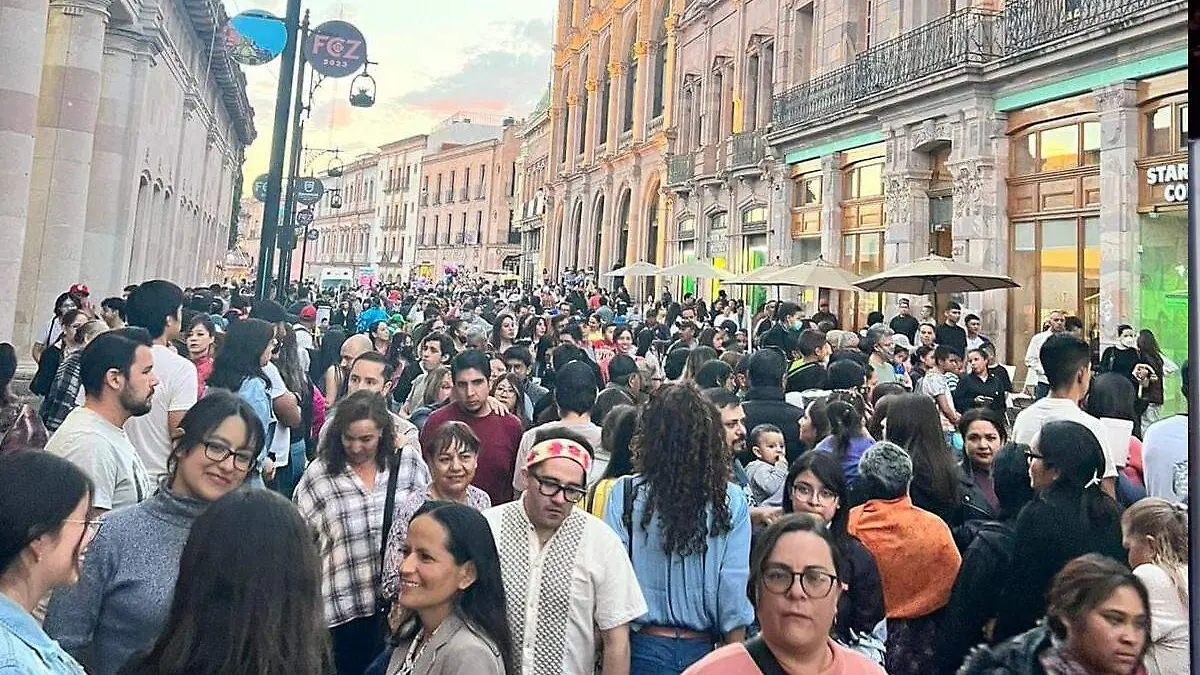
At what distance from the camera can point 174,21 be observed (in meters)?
22.2

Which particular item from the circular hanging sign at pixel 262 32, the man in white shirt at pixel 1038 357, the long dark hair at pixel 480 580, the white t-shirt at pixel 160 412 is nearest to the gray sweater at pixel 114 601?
the long dark hair at pixel 480 580

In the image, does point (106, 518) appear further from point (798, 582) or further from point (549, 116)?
point (549, 116)

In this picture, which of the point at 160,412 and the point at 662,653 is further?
the point at 160,412

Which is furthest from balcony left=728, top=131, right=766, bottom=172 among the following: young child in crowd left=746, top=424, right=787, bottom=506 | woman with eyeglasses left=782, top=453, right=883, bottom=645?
woman with eyeglasses left=782, top=453, right=883, bottom=645

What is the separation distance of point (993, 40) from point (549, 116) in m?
38.8

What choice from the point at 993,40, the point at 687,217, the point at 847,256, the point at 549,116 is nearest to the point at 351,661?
the point at 993,40

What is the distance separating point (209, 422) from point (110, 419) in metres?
1.01

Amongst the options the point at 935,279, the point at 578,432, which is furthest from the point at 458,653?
the point at 935,279

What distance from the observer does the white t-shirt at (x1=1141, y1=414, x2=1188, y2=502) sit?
495cm

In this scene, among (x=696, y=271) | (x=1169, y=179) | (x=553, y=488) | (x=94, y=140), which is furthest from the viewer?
(x=696, y=271)

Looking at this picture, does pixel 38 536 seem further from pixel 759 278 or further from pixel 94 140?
pixel 94 140

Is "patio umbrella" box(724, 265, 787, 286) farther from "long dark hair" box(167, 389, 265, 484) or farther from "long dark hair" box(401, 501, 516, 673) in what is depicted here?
"long dark hair" box(401, 501, 516, 673)

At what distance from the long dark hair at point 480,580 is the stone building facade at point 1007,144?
14.1 metres

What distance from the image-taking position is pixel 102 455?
3.63 metres
